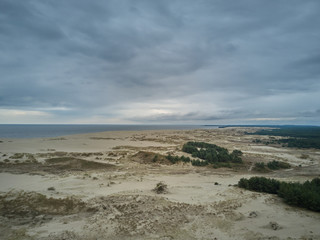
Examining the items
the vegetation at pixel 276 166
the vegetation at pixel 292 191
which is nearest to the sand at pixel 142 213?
the vegetation at pixel 292 191


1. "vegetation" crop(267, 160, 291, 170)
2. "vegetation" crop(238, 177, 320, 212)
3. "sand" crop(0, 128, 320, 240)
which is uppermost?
"vegetation" crop(238, 177, 320, 212)

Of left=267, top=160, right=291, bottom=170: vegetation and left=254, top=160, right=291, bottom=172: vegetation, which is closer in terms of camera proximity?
left=254, top=160, right=291, bottom=172: vegetation

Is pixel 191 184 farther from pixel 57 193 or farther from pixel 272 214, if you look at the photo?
pixel 57 193

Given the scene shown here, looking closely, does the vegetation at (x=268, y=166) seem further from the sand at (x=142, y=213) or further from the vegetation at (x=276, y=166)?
the sand at (x=142, y=213)

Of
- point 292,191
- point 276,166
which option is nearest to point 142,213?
point 292,191

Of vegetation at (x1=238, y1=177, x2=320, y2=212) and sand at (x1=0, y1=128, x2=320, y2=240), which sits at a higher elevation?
vegetation at (x1=238, y1=177, x2=320, y2=212)

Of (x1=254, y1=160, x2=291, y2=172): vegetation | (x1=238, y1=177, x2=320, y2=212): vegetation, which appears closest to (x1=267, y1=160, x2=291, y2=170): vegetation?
(x1=254, y1=160, x2=291, y2=172): vegetation

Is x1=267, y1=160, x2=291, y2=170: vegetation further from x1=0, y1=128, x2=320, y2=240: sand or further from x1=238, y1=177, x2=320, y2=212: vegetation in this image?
x1=0, y1=128, x2=320, y2=240: sand

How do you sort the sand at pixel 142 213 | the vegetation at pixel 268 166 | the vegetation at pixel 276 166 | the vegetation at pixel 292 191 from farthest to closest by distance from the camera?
the vegetation at pixel 276 166, the vegetation at pixel 268 166, the vegetation at pixel 292 191, the sand at pixel 142 213

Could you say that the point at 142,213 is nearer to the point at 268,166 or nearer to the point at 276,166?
the point at 268,166
